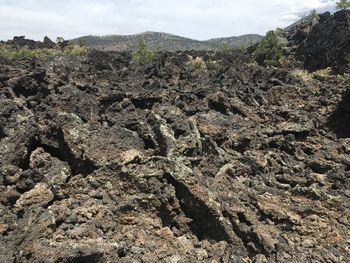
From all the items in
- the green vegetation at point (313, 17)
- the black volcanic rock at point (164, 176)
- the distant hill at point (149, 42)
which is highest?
the green vegetation at point (313, 17)

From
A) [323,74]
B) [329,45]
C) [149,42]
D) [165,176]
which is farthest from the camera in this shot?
[149,42]

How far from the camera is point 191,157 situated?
1009cm

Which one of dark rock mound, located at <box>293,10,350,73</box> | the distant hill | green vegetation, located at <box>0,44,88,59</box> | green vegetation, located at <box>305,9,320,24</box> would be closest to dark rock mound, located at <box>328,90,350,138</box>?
dark rock mound, located at <box>293,10,350,73</box>

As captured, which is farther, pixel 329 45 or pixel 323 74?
pixel 329 45

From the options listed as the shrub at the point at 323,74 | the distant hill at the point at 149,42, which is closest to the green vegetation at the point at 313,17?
the shrub at the point at 323,74

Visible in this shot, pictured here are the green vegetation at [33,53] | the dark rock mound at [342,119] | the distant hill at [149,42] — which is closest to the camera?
the dark rock mound at [342,119]

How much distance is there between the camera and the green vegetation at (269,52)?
28.3 metres

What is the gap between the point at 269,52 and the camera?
29.6 metres

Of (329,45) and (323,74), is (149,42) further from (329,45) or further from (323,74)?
(323,74)

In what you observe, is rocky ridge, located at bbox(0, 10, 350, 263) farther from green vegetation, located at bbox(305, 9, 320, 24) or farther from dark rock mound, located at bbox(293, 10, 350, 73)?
green vegetation, located at bbox(305, 9, 320, 24)

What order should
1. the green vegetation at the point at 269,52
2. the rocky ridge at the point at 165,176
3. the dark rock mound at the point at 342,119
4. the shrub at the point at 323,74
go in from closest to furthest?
the rocky ridge at the point at 165,176 → the dark rock mound at the point at 342,119 → the shrub at the point at 323,74 → the green vegetation at the point at 269,52

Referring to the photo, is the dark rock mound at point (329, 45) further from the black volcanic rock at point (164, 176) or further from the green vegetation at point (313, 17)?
the black volcanic rock at point (164, 176)

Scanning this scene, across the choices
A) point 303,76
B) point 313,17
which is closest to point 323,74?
point 303,76

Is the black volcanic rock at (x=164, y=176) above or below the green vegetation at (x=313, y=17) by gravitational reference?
below
